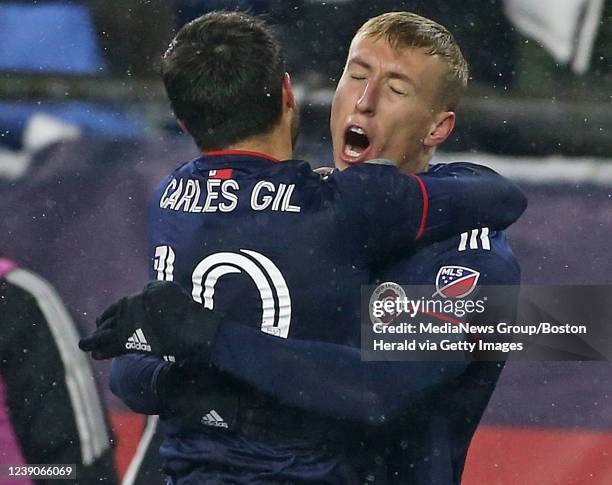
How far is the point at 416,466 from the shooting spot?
1.45 metres

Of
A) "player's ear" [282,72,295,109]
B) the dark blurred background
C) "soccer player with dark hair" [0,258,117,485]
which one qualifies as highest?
"player's ear" [282,72,295,109]

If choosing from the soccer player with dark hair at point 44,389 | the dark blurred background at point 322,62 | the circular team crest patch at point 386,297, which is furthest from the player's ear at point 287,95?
the soccer player with dark hair at point 44,389

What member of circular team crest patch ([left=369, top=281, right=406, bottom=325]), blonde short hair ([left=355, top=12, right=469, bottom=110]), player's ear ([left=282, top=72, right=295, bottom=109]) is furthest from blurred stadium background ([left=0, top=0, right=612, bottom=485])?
player's ear ([left=282, top=72, right=295, bottom=109])

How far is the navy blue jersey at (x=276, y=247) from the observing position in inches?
50.5

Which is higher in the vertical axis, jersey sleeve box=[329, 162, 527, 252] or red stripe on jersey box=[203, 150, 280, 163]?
red stripe on jersey box=[203, 150, 280, 163]

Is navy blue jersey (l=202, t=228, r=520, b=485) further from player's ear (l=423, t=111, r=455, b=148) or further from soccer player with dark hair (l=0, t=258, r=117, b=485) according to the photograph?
soccer player with dark hair (l=0, t=258, r=117, b=485)

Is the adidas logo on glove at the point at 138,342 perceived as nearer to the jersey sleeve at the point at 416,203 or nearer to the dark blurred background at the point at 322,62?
the jersey sleeve at the point at 416,203

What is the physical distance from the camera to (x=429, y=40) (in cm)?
152

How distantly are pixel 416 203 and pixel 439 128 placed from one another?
0.84ft

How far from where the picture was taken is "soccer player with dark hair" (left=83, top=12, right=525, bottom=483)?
4.21 feet

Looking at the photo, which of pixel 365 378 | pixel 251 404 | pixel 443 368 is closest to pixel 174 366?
pixel 251 404

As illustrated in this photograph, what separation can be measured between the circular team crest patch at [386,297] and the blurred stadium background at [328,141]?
0.48 m

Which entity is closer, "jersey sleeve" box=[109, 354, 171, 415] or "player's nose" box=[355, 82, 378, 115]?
"jersey sleeve" box=[109, 354, 171, 415]

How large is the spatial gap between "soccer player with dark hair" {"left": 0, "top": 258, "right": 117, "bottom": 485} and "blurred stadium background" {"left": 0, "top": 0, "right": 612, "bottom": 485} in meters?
0.03
